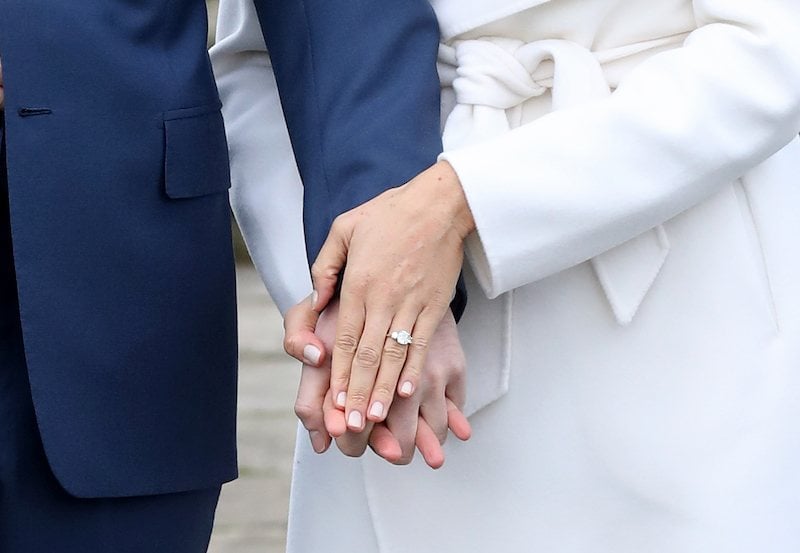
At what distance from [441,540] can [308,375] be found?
0.86 ft

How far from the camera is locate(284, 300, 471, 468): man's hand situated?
53.6 inches

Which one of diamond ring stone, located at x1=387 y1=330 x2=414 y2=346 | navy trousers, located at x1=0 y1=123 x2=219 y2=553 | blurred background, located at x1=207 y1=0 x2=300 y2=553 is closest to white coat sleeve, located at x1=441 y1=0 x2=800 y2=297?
diamond ring stone, located at x1=387 y1=330 x2=414 y2=346

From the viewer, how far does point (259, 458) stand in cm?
399

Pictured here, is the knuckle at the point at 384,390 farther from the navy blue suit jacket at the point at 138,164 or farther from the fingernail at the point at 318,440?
the navy blue suit jacket at the point at 138,164

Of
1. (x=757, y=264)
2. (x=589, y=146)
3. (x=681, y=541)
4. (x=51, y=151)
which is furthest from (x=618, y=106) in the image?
(x=51, y=151)

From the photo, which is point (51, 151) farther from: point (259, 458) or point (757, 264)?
point (259, 458)

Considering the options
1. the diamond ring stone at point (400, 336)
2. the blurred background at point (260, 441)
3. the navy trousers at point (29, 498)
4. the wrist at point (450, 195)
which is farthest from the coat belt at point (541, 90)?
the blurred background at point (260, 441)

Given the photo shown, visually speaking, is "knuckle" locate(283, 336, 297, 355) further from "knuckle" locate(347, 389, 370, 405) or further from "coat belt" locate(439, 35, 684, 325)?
"coat belt" locate(439, 35, 684, 325)

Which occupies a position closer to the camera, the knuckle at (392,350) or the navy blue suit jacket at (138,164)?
the knuckle at (392,350)

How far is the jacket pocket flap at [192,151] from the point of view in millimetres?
1554

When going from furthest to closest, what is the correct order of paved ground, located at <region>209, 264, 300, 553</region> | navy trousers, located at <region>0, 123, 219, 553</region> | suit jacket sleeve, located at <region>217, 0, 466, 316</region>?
paved ground, located at <region>209, 264, 300, 553</region>
navy trousers, located at <region>0, 123, 219, 553</region>
suit jacket sleeve, located at <region>217, 0, 466, 316</region>

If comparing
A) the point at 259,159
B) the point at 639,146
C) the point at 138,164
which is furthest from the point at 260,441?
the point at 639,146

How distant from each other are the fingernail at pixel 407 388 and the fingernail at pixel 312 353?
92mm

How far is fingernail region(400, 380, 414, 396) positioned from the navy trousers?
41cm
